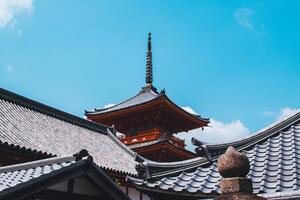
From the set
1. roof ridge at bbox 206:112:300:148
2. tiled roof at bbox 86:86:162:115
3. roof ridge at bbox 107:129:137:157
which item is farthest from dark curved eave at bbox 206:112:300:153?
tiled roof at bbox 86:86:162:115

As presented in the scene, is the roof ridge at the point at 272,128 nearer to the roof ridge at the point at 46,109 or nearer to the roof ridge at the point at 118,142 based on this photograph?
the roof ridge at the point at 46,109

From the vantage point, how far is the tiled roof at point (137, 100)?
88.6 ft

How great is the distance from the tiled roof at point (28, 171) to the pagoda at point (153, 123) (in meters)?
14.7

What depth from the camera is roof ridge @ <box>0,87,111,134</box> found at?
17953mm

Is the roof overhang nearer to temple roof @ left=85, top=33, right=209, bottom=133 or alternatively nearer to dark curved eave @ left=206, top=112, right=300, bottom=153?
temple roof @ left=85, top=33, right=209, bottom=133

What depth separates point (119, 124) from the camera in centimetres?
2753

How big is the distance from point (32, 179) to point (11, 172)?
1.65 metres

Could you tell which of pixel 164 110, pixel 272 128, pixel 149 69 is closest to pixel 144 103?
pixel 164 110

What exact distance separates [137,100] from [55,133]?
36.4 ft

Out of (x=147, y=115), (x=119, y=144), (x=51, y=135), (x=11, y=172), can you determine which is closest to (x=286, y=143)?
(x=11, y=172)

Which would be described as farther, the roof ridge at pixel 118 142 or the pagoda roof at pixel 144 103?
the pagoda roof at pixel 144 103

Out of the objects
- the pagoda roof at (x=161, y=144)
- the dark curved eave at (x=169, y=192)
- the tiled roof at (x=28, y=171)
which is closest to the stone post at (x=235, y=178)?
the dark curved eave at (x=169, y=192)

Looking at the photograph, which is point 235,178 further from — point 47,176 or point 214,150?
point 47,176

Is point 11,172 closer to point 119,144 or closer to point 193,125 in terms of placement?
point 119,144
